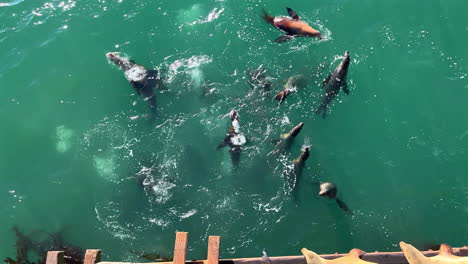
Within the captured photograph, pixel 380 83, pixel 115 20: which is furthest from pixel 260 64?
pixel 115 20

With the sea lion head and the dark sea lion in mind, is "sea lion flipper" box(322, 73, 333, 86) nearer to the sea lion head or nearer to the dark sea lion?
the dark sea lion

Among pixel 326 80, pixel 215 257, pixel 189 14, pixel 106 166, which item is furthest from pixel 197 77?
pixel 215 257

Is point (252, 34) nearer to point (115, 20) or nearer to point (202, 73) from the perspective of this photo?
point (202, 73)

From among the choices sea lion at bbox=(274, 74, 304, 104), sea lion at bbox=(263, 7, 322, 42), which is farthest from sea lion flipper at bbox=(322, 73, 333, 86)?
sea lion at bbox=(263, 7, 322, 42)

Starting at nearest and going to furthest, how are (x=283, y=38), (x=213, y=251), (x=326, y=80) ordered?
(x=213, y=251) → (x=326, y=80) → (x=283, y=38)

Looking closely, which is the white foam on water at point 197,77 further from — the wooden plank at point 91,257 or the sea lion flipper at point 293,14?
the wooden plank at point 91,257

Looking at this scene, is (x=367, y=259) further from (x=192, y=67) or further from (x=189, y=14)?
(x=189, y=14)

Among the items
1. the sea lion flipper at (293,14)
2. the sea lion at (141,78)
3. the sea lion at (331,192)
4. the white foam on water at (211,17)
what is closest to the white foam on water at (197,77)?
the sea lion at (141,78)
